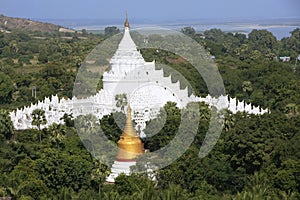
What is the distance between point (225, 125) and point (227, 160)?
4.45 meters

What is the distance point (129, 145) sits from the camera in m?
34.9

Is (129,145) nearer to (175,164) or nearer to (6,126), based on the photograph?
(175,164)

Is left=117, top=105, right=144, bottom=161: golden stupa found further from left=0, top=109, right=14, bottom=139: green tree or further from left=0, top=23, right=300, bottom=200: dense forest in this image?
left=0, top=109, right=14, bottom=139: green tree

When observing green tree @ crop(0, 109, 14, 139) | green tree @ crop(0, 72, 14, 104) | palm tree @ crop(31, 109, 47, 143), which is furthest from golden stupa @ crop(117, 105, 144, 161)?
green tree @ crop(0, 72, 14, 104)

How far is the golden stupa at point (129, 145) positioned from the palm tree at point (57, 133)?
2969mm

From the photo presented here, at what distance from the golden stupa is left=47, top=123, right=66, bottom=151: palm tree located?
2.97 metres

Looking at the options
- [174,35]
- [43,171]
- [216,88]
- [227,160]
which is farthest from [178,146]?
[174,35]

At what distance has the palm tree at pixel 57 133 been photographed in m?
35.2

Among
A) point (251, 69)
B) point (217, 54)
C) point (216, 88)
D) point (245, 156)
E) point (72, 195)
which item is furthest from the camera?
point (217, 54)

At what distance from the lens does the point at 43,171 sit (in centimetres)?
2966

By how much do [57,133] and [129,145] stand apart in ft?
12.3

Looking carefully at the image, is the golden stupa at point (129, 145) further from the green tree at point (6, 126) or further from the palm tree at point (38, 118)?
the green tree at point (6, 126)

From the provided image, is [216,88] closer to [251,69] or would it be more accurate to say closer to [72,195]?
[251,69]

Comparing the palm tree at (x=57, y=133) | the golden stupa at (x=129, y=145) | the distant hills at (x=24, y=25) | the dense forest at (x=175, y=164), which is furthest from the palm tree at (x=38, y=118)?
the distant hills at (x=24, y=25)
